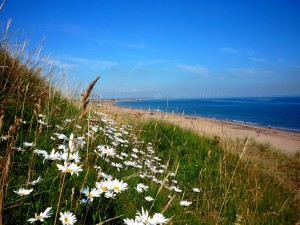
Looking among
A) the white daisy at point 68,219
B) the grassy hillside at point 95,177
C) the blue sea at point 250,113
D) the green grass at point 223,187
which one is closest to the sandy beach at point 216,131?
the blue sea at point 250,113

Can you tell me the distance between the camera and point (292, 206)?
4.71 metres

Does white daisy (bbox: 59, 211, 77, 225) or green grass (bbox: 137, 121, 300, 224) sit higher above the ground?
white daisy (bbox: 59, 211, 77, 225)

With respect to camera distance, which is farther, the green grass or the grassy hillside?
the green grass

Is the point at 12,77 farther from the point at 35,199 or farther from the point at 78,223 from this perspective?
the point at 78,223

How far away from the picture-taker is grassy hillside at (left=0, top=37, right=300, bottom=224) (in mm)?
1533

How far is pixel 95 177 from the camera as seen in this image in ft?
8.30

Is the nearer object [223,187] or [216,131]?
[223,187]

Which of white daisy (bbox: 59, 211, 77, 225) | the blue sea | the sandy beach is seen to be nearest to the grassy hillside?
white daisy (bbox: 59, 211, 77, 225)

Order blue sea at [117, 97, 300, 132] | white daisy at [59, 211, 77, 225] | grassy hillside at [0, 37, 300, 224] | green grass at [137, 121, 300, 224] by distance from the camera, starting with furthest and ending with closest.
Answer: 1. blue sea at [117, 97, 300, 132]
2. green grass at [137, 121, 300, 224]
3. grassy hillside at [0, 37, 300, 224]
4. white daisy at [59, 211, 77, 225]

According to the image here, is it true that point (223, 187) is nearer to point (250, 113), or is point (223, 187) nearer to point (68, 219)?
point (68, 219)

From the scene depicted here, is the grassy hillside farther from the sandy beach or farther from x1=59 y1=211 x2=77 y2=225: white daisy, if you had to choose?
the sandy beach

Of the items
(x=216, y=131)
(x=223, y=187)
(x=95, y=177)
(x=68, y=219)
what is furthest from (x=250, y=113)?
(x=68, y=219)

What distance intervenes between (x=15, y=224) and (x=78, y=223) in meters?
0.40

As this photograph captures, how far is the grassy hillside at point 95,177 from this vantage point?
1.53 metres
